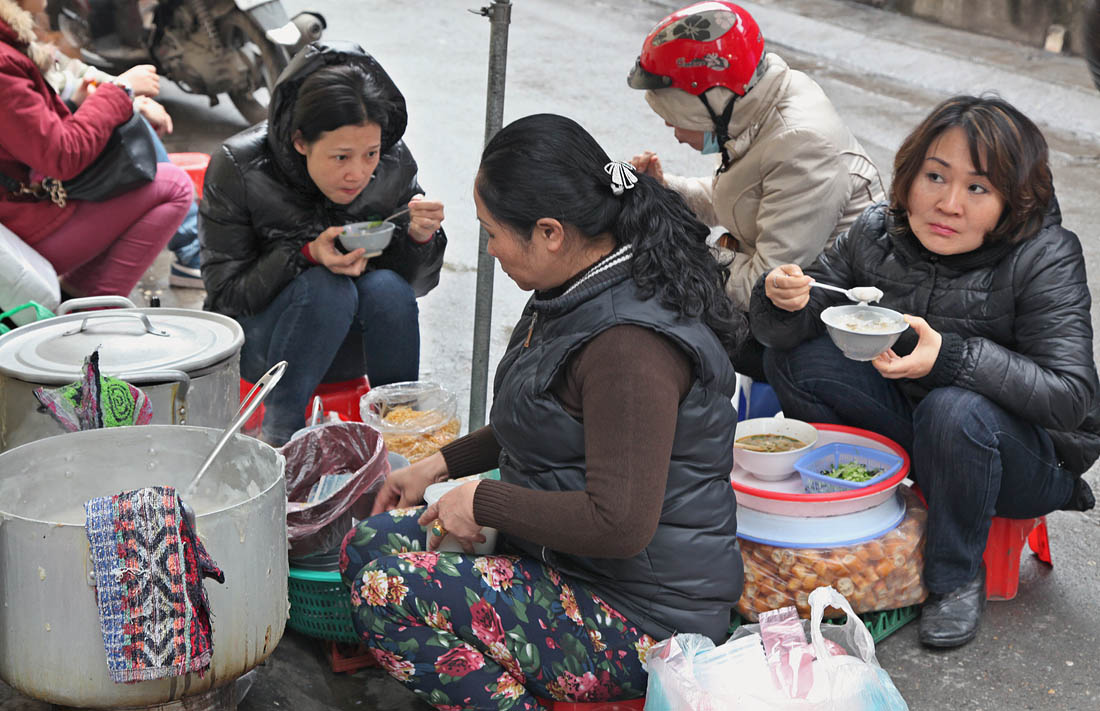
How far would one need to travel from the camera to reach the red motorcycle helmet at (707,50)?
9.73 ft

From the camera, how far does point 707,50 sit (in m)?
2.97

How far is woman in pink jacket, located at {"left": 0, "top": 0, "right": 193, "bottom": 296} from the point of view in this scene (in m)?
3.35

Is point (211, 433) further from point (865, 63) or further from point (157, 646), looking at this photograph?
point (865, 63)

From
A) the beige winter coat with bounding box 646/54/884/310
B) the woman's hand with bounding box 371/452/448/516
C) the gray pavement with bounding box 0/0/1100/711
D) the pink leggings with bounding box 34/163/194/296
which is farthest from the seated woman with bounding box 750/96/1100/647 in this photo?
the pink leggings with bounding box 34/163/194/296

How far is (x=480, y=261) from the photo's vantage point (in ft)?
9.96

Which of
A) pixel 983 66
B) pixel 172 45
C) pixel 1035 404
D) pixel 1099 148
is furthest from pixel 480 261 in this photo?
pixel 983 66

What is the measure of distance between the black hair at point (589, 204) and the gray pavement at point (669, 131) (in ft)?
3.40

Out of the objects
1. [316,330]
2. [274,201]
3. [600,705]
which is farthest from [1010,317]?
[274,201]

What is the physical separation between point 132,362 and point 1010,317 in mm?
1844

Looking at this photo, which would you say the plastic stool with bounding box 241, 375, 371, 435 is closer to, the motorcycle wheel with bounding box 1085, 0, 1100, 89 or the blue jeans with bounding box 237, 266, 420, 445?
the blue jeans with bounding box 237, 266, 420, 445

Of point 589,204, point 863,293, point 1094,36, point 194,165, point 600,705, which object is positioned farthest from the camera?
point 194,165

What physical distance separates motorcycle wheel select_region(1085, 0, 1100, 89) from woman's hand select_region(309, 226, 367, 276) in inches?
74.6

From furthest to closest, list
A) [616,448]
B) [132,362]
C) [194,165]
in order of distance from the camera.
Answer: [194,165] < [132,362] < [616,448]

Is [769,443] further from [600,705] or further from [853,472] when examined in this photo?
[600,705]
